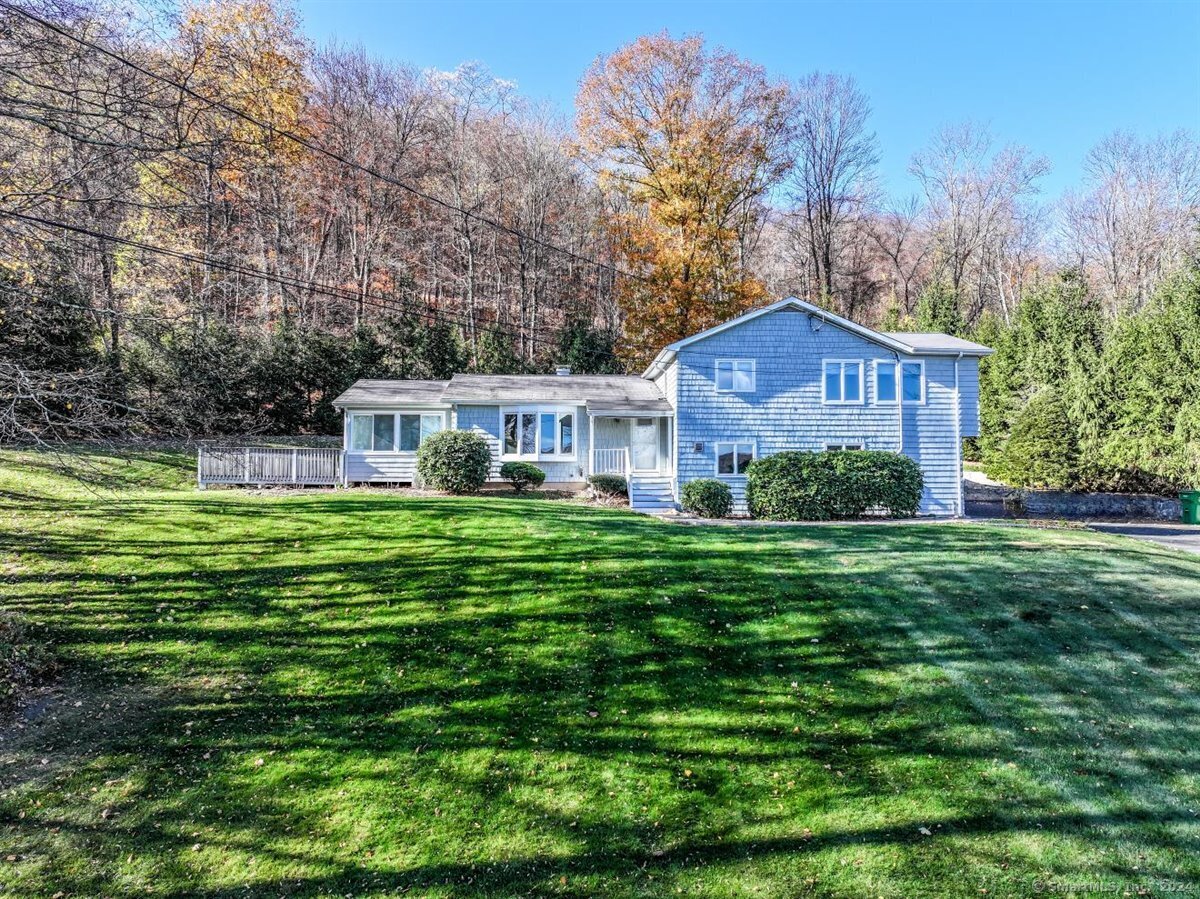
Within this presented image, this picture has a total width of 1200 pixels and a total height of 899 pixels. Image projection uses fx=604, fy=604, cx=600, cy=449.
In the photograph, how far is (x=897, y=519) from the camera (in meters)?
15.8

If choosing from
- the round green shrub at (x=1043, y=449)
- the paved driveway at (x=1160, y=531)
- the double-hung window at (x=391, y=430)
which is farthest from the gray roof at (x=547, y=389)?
the round green shrub at (x=1043, y=449)

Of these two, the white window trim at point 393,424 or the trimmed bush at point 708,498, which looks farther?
the white window trim at point 393,424

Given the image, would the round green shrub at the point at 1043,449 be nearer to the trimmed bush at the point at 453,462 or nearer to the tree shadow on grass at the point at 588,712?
the tree shadow on grass at the point at 588,712

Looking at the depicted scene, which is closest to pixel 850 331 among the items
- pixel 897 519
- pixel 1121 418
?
pixel 897 519

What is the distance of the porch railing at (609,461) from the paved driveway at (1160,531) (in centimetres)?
1298

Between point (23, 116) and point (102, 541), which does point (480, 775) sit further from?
point (102, 541)

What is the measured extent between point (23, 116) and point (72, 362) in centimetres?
1283

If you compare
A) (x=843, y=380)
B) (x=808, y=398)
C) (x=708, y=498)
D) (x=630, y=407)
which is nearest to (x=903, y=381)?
(x=843, y=380)

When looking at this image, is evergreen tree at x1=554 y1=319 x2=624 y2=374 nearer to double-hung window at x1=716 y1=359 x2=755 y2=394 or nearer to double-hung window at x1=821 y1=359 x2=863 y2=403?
double-hung window at x1=716 y1=359 x2=755 y2=394

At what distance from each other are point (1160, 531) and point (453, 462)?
2058 cm

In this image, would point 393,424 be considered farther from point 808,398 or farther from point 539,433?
point 808,398

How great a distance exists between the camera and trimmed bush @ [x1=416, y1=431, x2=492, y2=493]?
1709cm

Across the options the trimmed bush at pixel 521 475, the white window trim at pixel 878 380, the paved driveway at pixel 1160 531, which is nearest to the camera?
the paved driveway at pixel 1160 531

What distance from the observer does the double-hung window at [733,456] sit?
18.0m
